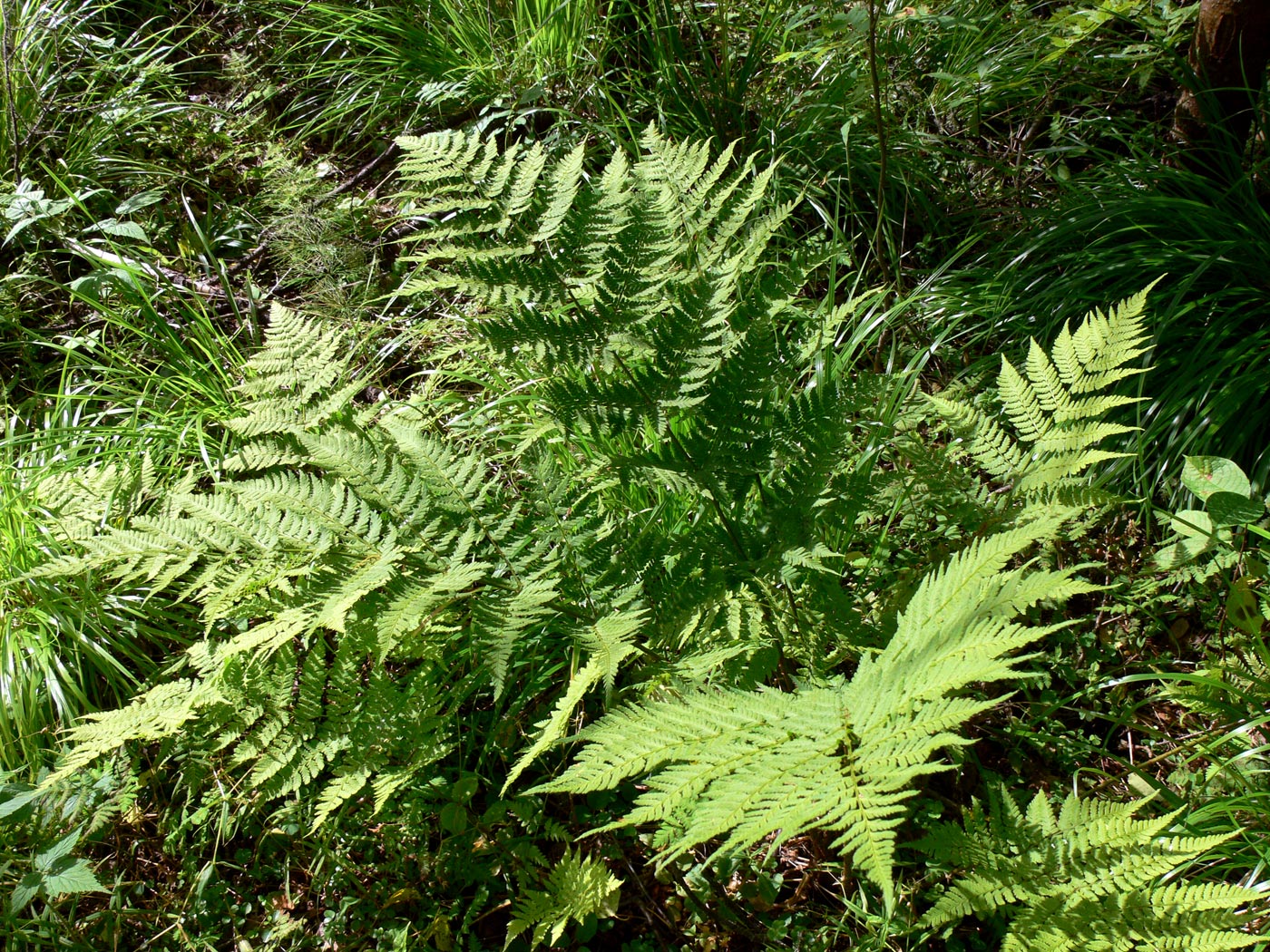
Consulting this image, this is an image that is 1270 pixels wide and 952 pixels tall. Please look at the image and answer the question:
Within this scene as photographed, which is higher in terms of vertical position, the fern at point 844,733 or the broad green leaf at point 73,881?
the fern at point 844,733

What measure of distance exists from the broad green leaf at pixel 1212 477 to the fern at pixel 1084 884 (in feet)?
2.94

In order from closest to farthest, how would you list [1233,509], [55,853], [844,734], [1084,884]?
[844,734] → [1084,884] → [55,853] → [1233,509]

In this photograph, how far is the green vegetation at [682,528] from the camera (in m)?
1.46

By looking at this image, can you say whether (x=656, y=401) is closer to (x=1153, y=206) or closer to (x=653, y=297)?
(x=653, y=297)

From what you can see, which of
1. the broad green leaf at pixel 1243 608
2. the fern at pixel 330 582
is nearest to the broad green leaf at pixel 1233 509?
the broad green leaf at pixel 1243 608

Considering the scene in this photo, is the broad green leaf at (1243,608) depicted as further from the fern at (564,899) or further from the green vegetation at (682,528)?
the fern at (564,899)

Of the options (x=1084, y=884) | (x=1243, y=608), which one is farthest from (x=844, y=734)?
(x=1243, y=608)

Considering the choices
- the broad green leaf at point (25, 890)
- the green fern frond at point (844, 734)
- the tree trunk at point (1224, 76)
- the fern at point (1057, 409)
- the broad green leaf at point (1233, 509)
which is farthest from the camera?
the tree trunk at point (1224, 76)

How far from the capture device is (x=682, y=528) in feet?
6.30

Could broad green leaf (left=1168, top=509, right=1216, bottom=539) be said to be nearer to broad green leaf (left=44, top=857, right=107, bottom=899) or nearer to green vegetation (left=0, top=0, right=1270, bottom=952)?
green vegetation (left=0, top=0, right=1270, bottom=952)

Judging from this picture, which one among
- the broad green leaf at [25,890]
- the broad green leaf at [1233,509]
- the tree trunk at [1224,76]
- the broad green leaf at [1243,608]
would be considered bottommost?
the broad green leaf at [25,890]

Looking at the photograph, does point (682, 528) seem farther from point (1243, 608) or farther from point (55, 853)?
point (55, 853)

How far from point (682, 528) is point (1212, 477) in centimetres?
123

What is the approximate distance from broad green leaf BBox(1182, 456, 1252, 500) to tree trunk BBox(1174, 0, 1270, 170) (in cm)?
111
